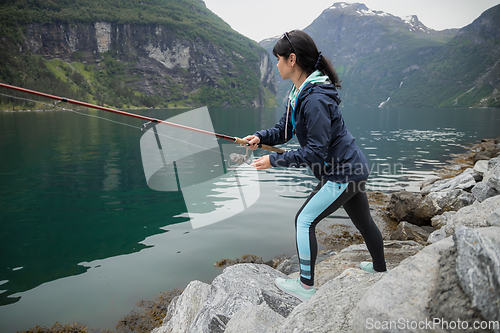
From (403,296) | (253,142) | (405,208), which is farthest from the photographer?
(405,208)

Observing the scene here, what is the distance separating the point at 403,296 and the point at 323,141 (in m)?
1.62

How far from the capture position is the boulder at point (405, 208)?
10.3m

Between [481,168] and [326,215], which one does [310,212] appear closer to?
[326,215]

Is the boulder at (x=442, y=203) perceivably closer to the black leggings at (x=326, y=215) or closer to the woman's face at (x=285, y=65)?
the black leggings at (x=326, y=215)

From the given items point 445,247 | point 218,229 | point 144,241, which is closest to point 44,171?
point 144,241

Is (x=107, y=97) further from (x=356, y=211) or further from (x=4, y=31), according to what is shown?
(x=356, y=211)

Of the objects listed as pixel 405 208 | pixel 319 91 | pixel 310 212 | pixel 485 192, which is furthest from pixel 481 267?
pixel 405 208

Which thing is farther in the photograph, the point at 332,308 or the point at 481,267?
the point at 332,308

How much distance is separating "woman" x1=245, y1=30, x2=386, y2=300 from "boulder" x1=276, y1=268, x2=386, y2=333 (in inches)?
22.7

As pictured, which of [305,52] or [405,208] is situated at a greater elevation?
[305,52]

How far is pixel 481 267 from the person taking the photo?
1.95 metres

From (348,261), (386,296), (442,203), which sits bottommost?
(442,203)

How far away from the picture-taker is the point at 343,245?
28.5 ft

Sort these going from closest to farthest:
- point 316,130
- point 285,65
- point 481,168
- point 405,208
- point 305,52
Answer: point 316,130 < point 305,52 < point 285,65 < point 405,208 < point 481,168
